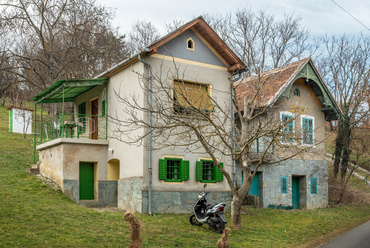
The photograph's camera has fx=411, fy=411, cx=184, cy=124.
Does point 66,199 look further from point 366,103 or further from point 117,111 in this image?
point 366,103

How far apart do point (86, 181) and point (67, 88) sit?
4.14m

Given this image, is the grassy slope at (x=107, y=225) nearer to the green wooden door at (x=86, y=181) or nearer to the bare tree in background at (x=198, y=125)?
the bare tree in background at (x=198, y=125)

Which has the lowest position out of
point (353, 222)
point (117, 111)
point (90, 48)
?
point (353, 222)

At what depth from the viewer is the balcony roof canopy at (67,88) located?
16.6 m

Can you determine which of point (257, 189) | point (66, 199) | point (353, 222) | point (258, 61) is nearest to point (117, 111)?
point (66, 199)

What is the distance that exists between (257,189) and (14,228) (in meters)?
12.6

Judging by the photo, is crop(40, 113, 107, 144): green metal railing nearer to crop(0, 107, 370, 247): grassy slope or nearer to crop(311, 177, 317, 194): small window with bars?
crop(0, 107, 370, 247): grassy slope

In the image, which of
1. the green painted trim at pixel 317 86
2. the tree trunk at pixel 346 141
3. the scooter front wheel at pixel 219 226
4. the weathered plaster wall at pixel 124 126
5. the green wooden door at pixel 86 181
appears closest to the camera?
the scooter front wheel at pixel 219 226

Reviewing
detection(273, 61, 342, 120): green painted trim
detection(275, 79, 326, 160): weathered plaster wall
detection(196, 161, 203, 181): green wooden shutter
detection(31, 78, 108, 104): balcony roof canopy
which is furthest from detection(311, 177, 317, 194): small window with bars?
detection(31, 78, 108, 104): balcony roof canopy

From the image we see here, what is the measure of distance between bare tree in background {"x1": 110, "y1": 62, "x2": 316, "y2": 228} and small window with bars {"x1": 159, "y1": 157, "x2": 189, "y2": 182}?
0.59 meters

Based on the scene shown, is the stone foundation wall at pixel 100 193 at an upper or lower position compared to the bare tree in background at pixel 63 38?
lower

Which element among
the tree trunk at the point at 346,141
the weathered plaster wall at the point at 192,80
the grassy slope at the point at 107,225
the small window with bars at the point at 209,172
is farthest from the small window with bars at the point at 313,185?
the small window with bars at the point at 209,172

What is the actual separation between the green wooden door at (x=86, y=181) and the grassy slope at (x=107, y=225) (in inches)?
69.6

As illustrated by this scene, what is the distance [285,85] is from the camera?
1959 cm
